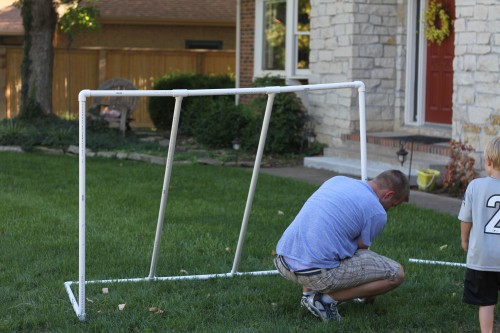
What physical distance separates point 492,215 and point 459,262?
7.96ft

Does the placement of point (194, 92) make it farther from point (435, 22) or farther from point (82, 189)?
point (435, 22)

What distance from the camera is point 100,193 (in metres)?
10.7

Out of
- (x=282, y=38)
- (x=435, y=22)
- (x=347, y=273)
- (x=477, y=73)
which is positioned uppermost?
(x=435, y=22)

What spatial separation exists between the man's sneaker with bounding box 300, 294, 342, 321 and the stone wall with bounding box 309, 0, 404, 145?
8.50 m

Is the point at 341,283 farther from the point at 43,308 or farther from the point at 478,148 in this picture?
the point at 478,148

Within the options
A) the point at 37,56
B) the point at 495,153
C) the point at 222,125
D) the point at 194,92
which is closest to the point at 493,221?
the point at 495,153

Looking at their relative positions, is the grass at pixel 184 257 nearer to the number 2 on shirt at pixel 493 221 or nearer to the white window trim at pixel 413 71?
the number 2 on shirt at pixel 493 221

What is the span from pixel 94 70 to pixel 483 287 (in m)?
18.5

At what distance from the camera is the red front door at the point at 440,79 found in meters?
13.3

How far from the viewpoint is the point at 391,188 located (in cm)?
552

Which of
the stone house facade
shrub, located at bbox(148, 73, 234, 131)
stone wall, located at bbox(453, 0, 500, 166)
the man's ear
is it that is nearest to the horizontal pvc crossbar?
the man's ear

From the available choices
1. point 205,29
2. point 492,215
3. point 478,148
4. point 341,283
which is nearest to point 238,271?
point 341,283

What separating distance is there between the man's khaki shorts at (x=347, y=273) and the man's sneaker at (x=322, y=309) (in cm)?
10

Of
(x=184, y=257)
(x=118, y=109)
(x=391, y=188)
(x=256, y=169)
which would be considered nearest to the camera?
(x=391, y=188)
